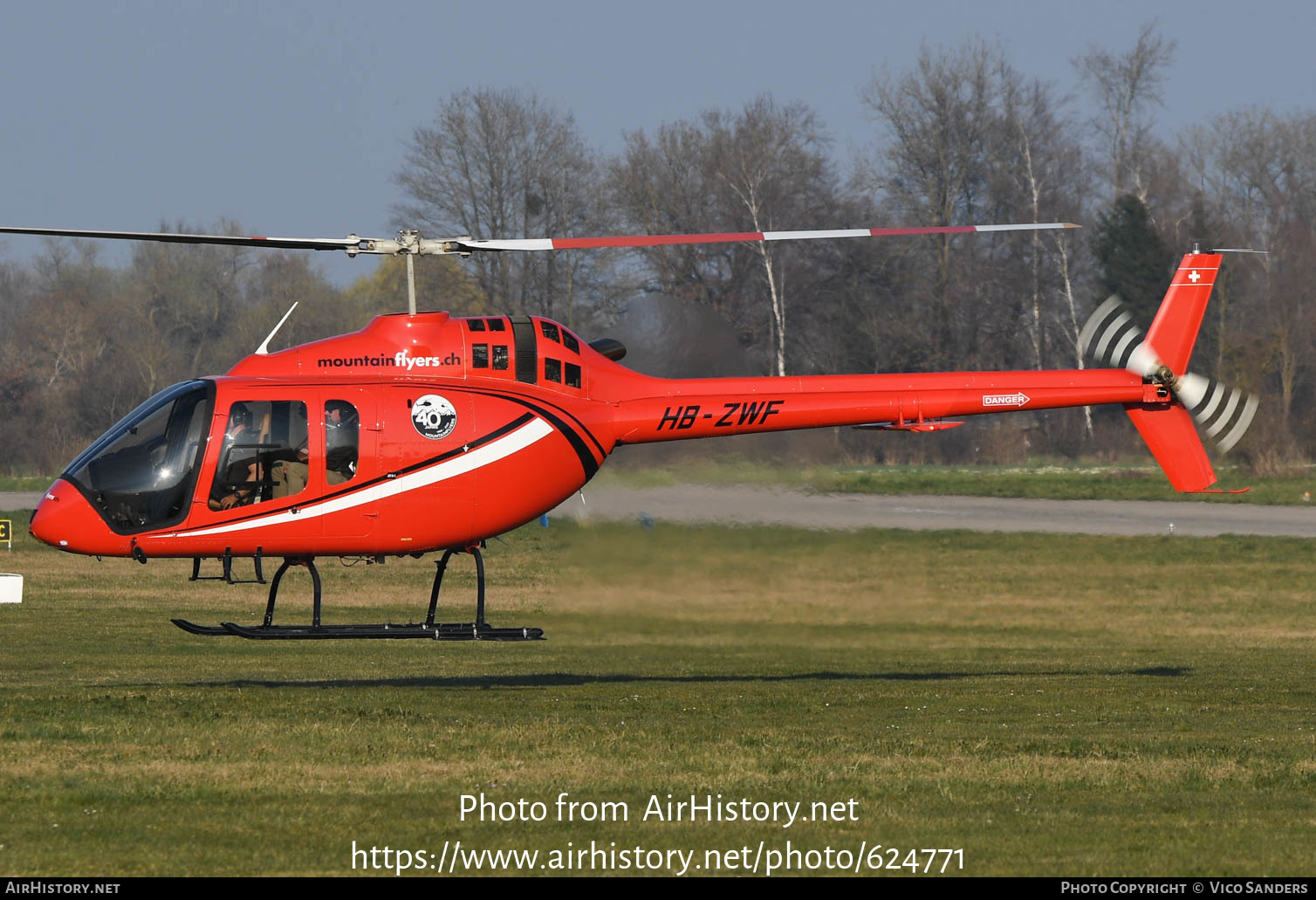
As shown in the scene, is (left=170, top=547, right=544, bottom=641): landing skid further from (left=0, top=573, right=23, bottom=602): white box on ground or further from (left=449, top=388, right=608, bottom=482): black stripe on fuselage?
(left=0, top=573, right=23, bottom=602): white box on ground

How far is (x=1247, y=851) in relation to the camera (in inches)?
382

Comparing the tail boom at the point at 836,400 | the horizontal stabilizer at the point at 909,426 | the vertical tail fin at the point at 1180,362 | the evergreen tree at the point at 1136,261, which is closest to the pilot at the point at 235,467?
the tail boom at the point at 836,400

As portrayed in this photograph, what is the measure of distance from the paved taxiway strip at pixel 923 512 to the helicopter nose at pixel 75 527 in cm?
554

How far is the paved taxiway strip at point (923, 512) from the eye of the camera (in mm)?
21125

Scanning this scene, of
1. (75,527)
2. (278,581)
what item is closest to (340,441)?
(278,581)

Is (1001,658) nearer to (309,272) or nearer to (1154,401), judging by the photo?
(1154,401)

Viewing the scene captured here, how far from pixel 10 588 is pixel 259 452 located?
15548 mm

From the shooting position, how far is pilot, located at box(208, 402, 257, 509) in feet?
50.5

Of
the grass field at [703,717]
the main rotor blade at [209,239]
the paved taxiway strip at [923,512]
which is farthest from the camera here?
the paved taxiway strip at [923,512]

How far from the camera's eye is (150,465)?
15375mm

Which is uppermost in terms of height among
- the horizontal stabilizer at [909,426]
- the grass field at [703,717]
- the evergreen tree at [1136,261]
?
the evergreen tree at [1136,261]

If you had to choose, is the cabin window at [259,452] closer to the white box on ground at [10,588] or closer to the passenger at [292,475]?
the passenger at [292,475]

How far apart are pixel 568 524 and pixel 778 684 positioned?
3.21m

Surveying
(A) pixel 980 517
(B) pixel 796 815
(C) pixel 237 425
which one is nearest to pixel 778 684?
(C) pixel 237 425
